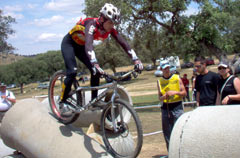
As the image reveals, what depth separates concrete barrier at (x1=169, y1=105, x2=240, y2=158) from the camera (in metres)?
3.13

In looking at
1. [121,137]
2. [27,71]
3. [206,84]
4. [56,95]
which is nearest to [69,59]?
[121,137]

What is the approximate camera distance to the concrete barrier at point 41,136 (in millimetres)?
5445

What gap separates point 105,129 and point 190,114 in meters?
2.21

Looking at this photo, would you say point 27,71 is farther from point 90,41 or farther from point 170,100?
point 90,41

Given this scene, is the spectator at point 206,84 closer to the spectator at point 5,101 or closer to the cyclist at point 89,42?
the cyclist at point 89,42

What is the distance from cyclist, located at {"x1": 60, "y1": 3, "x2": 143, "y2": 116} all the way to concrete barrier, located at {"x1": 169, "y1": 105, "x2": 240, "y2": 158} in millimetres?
1793

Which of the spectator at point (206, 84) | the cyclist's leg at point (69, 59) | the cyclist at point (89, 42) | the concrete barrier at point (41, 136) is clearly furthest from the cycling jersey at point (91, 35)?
the spectator at point (206, 84)

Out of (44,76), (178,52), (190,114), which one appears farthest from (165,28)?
(44,76)

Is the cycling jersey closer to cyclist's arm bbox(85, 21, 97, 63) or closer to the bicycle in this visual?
cyclist's arm bbox(85, 21, 97, 63)

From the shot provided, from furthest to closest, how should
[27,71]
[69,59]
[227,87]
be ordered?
[27,71] < [227,87] < [69,59]

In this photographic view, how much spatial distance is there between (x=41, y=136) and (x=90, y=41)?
2003 mm

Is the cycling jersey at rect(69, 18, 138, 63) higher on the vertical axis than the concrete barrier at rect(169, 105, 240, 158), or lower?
higher

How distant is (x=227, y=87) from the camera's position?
6.30 meters

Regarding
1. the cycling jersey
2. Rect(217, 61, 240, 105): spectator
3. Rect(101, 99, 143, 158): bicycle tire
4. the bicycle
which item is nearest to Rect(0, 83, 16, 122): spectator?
the bicycle
